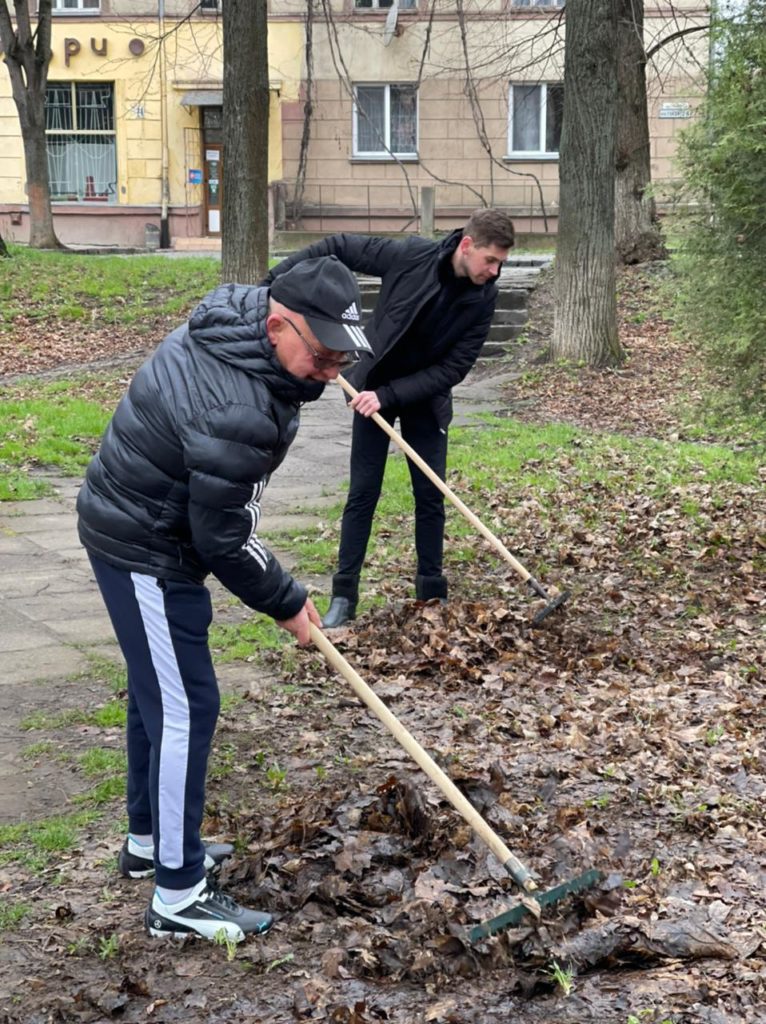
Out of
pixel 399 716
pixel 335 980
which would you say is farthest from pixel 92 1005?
pixel 399 716

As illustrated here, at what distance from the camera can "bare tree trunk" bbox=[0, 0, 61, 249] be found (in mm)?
23906

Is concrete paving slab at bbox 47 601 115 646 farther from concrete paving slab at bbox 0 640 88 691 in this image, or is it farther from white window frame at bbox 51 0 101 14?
white window frame at bbox 51 0 101 14

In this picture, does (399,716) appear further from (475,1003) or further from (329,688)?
(475,1003)

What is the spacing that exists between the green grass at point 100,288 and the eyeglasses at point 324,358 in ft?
47.3

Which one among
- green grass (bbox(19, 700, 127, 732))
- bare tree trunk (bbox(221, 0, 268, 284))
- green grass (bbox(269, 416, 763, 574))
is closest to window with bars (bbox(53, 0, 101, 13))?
bare tree trunk (bbox(221, 0, 268, 284))

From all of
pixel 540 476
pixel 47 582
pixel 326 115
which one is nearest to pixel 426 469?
pixel 47 582

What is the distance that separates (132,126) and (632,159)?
15.7 m

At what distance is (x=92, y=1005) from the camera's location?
3.49 m

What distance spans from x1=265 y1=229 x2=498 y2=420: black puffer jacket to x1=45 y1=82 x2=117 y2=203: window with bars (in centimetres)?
2632

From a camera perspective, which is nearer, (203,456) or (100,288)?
(203,456)

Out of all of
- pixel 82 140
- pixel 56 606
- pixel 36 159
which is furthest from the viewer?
pixel 82 140

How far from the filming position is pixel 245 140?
14.8 m

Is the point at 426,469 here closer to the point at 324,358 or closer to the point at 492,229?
the point at 492,229

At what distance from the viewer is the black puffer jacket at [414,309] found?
21.8ft
